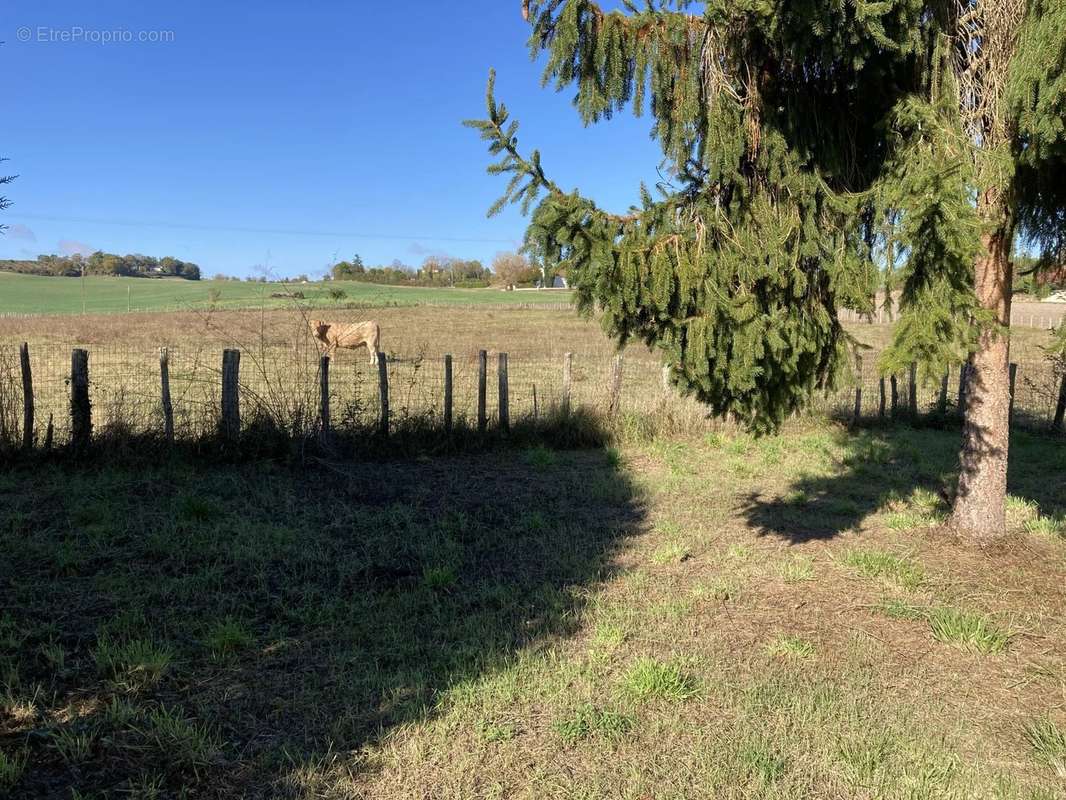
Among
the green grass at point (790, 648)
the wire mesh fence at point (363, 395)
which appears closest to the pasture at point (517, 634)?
the green grass at point (790, 648)

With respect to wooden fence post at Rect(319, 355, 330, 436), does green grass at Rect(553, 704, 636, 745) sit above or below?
below

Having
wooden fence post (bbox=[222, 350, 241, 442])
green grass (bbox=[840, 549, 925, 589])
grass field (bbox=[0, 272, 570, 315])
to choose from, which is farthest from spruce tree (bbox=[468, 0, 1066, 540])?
grass field (bbox=[0, 272, 570, 315])

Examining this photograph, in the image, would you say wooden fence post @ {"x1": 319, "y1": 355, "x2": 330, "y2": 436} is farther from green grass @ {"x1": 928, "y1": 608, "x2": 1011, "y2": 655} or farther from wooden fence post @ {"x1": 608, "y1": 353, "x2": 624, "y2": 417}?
green grass @ {"x1": 928, "y1": 608, "x2": 1011, "y2": 655}

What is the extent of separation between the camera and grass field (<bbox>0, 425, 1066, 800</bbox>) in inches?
128

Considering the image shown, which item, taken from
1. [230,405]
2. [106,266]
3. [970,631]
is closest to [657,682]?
[970,631]

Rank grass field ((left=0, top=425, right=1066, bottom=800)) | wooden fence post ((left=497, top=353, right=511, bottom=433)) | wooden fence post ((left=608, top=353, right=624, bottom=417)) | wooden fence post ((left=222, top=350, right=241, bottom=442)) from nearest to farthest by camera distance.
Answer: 1. grass field ((left=0, top=425, right=1066, bottom=800))
2. wooden fence post ((left=222, top=350, right=241, bottom=442))
3. wooden fence post ((left=497, top=353, right=511, bottom=433))
4. wooden fence post ((left=608, top=353, right=624, bottom=417))

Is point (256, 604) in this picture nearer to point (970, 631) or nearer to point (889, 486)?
point (970, 631)

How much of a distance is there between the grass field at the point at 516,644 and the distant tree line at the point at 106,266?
83.3 m

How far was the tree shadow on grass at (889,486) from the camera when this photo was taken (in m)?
7.14

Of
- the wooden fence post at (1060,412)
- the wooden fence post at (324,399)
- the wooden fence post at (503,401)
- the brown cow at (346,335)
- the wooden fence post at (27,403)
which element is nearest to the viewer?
the wooden fence post at (27,403)

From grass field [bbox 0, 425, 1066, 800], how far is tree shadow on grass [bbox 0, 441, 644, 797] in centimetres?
2

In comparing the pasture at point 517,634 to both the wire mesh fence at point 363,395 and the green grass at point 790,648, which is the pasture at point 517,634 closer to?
the green grass at point 790,648

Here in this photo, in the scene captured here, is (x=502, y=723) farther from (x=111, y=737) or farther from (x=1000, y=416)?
(x=1000, y=416)

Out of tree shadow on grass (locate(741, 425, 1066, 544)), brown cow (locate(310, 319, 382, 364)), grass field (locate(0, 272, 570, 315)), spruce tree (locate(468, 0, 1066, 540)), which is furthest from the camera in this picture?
grass field (locate(0, 272, 570, 315))
